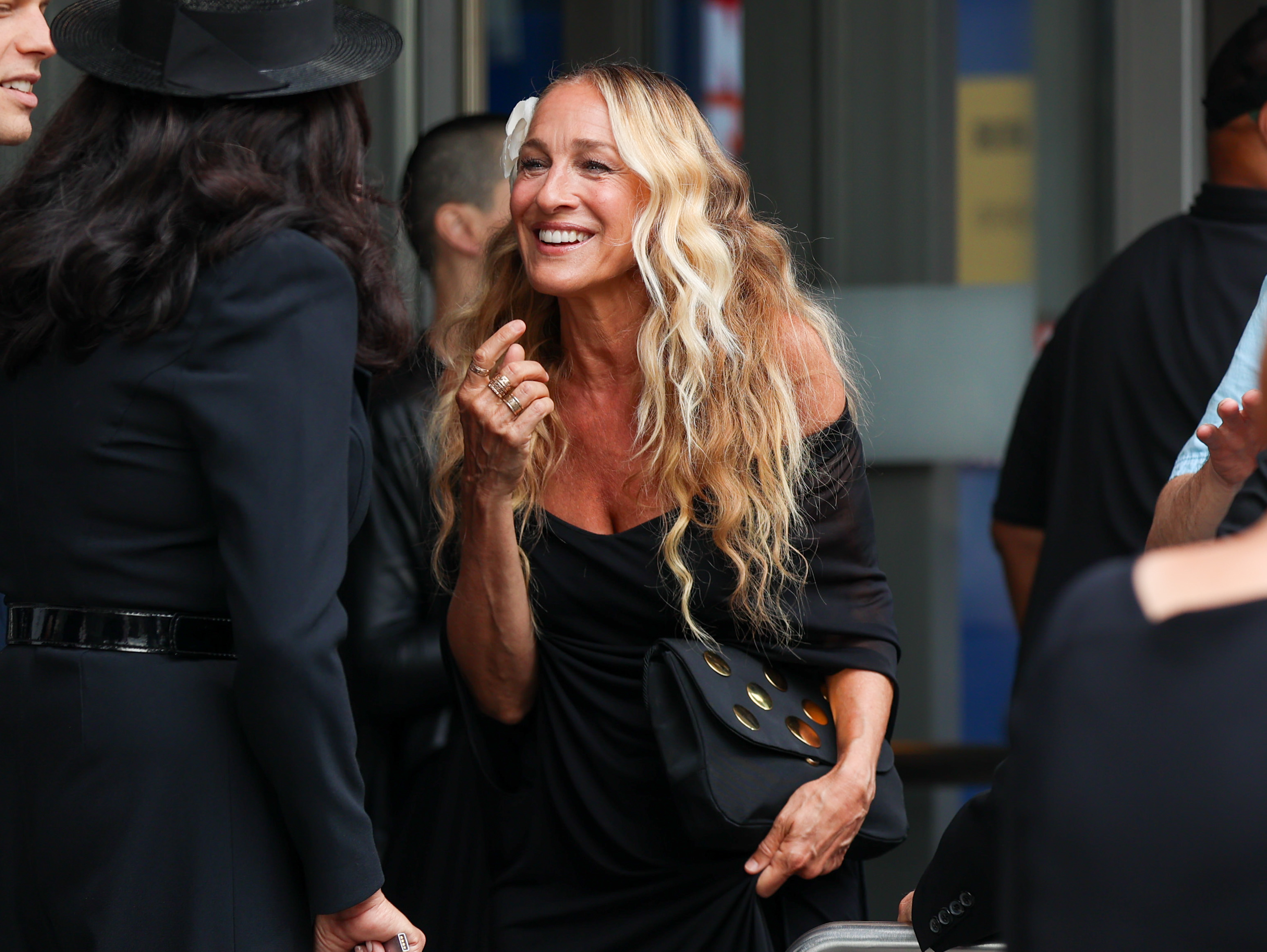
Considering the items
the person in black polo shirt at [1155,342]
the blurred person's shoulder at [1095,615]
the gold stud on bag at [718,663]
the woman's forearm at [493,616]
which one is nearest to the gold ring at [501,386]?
the woman's forearm at [493,616]

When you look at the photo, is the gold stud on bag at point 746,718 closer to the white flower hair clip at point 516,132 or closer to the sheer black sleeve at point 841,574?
the sheer black sleeve at point 841,574

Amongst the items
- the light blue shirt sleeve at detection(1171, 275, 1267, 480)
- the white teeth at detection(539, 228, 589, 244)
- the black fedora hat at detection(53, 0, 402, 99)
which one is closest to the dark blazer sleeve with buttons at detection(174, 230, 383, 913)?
the black fedora hat at detection(53, 0, 402, 99)

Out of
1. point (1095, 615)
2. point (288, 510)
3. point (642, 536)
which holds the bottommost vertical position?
point (642, 536)

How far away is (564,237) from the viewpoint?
7.82ft

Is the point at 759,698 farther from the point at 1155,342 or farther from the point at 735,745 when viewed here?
the point at 1155,342

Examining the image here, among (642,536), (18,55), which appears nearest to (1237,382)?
(642,536)

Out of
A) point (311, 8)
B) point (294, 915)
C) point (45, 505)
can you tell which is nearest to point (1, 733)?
point (45, 505)

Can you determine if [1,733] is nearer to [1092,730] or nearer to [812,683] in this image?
[812,683]

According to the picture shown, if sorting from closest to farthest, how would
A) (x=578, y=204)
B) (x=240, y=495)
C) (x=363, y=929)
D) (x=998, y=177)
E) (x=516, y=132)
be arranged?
1. (x=240, y=495)
2. (x=363, y=929)
3. (x=578, y=204)
4. (x=516, y=132)
5. (x=998, y=177)

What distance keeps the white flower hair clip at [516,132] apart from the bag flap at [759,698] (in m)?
0.88

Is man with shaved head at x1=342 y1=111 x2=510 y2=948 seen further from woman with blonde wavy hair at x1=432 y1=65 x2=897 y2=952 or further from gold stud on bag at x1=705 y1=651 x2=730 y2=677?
gold stud on bag at x1=705 y1=651 x2=730 y2=677

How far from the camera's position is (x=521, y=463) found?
2207 millimetres

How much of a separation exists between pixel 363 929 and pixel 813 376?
1.06 m

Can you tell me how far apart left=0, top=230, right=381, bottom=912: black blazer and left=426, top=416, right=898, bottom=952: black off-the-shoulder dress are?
53 cm
